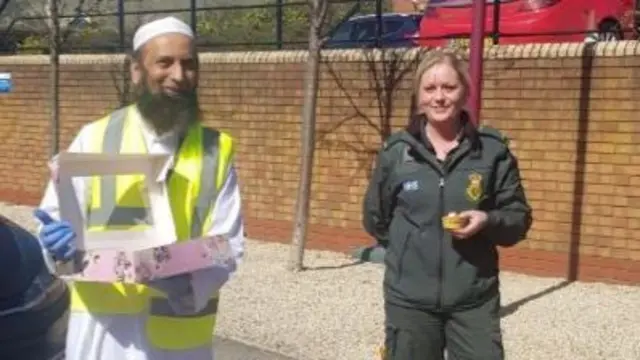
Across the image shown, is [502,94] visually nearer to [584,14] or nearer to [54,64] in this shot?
[584,14]

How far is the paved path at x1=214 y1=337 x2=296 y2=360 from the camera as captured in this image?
6.92 m

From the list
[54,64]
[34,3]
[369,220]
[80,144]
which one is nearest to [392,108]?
[54,64]

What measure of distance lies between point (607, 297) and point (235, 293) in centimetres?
265

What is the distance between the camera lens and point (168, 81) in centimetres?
346

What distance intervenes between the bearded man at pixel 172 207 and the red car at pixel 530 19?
7099mm

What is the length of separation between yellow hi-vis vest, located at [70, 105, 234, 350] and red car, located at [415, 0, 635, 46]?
7101 millimetres

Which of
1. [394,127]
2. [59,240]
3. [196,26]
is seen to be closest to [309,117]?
[394,127]

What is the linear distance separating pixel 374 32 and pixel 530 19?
5.06ft

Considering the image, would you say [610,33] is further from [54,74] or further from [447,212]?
[447,212]

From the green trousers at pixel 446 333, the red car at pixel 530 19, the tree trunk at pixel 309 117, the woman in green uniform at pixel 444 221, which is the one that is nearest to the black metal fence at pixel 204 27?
the red car at pixel 530 19

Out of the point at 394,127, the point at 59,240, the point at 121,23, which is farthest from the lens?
the point at 121,23


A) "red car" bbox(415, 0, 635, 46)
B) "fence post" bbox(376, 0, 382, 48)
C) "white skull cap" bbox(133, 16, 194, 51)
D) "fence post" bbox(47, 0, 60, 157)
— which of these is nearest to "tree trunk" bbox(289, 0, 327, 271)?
"fence post" bbox(376, 0, 382, 48)

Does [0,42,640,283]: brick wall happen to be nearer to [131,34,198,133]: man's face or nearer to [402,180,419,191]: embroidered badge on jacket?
[402,180,419,191]: embroidered badge on jacket

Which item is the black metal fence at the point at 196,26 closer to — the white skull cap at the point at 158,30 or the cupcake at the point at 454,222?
the cupcake at the point at 454,222
